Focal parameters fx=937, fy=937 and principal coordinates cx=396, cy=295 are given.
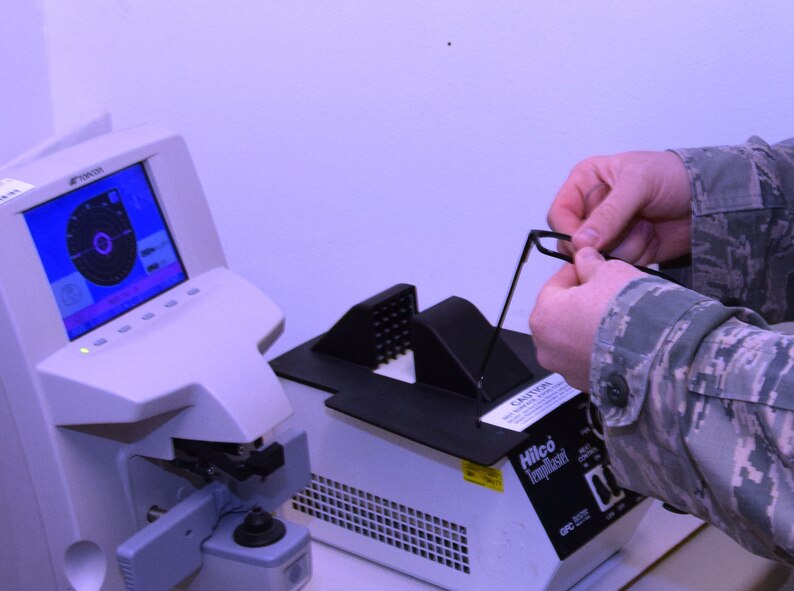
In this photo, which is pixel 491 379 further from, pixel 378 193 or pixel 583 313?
pixel 378 193

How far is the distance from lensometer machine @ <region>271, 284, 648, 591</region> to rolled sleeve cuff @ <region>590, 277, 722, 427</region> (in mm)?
143

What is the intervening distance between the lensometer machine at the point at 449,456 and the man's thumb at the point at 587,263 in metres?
0.15

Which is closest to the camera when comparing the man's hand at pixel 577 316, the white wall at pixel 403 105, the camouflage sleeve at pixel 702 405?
the camouflage sleeve at pixel 702 405

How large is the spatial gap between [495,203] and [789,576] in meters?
0.65

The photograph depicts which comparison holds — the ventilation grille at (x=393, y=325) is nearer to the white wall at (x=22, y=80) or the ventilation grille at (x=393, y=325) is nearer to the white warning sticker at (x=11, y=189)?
the white warning sticker at (x=11, y=189)

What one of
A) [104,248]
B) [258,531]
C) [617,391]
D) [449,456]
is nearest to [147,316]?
[104,248]

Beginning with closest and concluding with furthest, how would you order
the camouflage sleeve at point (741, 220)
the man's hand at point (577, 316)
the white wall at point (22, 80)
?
1. the man's hand at point (577, 316)
2. the camouflage sleeve at point (741, 220)
3. the white wall at point (22, 80)

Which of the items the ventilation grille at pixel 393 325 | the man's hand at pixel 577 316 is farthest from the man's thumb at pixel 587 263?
the ventilation grille at pixel 393 325

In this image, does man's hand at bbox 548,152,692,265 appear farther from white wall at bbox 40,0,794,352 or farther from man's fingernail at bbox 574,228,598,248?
white wall at bbox 40,0,794,352

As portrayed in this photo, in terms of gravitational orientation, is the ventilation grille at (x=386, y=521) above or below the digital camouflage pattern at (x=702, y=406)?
below

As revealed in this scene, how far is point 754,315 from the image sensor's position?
0.79m

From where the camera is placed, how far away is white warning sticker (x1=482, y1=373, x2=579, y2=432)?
3.07 feet

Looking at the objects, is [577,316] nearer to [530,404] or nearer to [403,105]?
[530,404]

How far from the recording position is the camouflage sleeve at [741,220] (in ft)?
3.40
